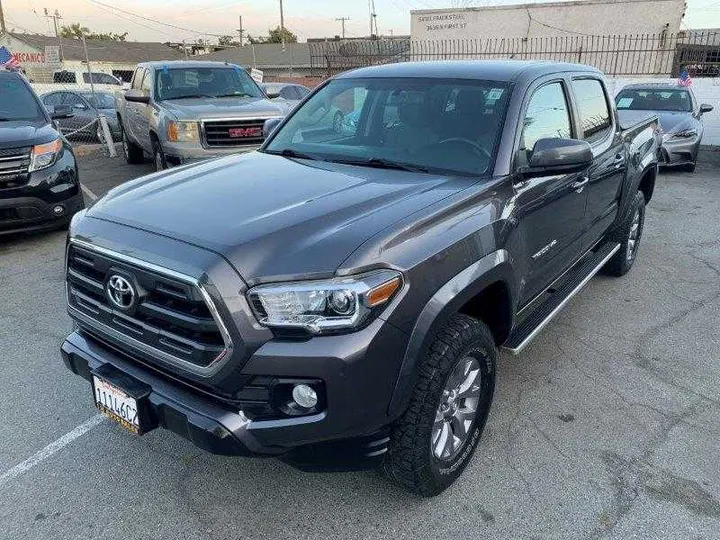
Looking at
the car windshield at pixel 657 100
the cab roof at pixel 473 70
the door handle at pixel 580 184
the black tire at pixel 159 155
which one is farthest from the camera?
the car windshield at pixel 657 100

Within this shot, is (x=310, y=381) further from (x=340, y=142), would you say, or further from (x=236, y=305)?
(x=340, y=142)

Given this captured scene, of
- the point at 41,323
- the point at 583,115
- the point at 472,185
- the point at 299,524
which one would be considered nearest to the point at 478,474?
the point at 299,524

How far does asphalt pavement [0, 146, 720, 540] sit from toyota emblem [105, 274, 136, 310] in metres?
0.95

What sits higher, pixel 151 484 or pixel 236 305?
pixel 236 305

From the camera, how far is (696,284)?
Answer: 529 cm

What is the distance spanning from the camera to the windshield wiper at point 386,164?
301 centimetres

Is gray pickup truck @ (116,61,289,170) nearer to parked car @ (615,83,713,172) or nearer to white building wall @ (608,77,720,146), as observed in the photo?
parked car @ (615,83,713,172)

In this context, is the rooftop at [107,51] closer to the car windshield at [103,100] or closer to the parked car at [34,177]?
the car windshield at [103,100]

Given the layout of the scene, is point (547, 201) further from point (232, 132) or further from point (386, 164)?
point (232, 132)

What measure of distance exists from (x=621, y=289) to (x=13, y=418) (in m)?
4.69

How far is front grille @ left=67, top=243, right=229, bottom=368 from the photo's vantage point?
81.5 inches

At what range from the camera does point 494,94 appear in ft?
10.4

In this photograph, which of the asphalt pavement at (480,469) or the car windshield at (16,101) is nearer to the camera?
the asphalt pavement at (480,469)

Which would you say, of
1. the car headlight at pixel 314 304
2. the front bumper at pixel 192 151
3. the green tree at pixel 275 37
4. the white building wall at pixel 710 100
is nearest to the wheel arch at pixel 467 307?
the car headlight at pixel 314 304
